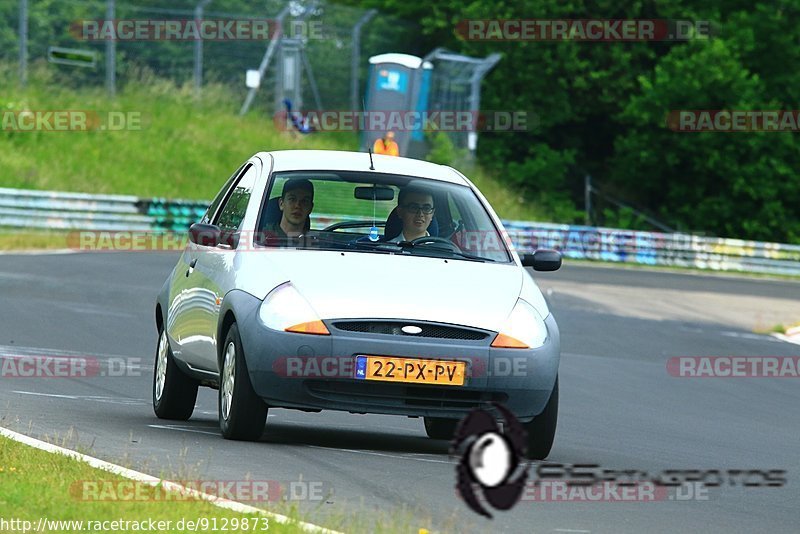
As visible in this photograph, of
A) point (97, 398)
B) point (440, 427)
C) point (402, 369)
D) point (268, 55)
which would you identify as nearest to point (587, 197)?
point (268, 55)

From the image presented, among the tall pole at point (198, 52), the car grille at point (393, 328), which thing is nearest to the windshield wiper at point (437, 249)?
the car grille at point (393, 328)

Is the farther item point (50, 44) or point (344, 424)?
point (50, 44)

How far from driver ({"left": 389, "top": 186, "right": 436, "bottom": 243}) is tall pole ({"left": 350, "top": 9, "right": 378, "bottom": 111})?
115 feet

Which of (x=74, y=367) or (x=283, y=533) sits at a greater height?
(x=283, y=533)

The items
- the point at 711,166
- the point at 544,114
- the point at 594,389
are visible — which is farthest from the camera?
the point at 544,114

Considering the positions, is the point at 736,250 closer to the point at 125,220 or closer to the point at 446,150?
the point at 446,150

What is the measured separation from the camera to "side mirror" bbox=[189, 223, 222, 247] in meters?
10.0

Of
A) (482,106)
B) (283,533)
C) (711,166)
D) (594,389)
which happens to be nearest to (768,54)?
(711,166)

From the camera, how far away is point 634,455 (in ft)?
33.8

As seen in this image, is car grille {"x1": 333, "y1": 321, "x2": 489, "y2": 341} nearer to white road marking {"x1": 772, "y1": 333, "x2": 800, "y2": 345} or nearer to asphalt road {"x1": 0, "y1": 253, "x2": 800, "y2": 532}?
Result: asphalt road {"x1": 0, "y1": 253, "x2": 800, "y2": 532}

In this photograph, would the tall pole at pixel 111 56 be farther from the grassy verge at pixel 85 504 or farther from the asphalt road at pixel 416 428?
the grassy verge at pixel 85 504

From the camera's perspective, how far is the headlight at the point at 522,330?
9.05 meters

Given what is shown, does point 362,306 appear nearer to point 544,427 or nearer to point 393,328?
point 393,328

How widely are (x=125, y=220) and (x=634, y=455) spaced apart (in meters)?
25.3
